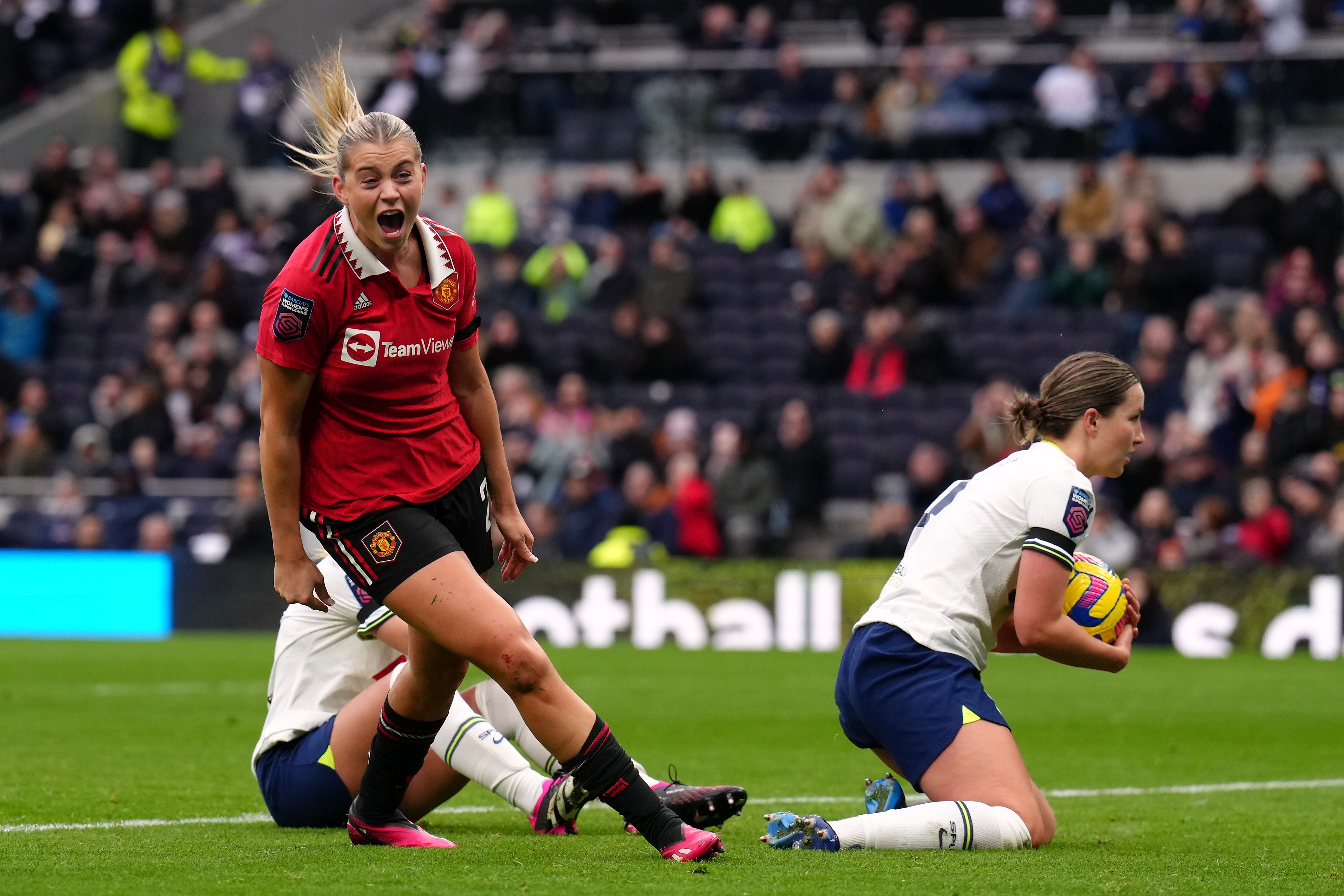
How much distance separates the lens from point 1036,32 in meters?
20.8

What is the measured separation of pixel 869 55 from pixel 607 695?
11.9 meters

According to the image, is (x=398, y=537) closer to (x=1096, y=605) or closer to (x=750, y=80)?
(x=1096, y=605)

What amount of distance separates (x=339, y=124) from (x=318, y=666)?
1823 mm

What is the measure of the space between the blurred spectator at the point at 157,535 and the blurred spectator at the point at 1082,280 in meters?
8.93

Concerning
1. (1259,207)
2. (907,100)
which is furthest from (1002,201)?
(1259,207)

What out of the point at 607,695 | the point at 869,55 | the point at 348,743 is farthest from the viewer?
the point at 869,55

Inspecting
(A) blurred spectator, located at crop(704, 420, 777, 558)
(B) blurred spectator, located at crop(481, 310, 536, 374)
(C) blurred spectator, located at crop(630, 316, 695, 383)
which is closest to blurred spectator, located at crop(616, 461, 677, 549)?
(A) blurred spectator, located at crop(704, 420, 777, 558)

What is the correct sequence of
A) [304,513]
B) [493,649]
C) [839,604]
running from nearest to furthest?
[493,649]
[304,513]
[839,604]

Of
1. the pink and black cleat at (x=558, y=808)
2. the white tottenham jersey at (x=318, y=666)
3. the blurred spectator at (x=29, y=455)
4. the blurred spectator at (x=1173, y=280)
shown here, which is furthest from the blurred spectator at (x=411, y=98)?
the pink and black cleat at (x=558, y=808)

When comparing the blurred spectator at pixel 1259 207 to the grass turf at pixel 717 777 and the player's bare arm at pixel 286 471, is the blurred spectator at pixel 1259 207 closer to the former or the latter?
the grass turf at pixel 717 777

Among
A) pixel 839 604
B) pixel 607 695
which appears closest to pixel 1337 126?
pixel 839 604

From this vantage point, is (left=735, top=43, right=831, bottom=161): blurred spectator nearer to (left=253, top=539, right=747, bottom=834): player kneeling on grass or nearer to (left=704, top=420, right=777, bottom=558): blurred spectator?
(left=704, top=420, right=777, bottom=558): blurred spectator

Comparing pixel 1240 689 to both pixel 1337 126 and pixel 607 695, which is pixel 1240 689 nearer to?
pixel 607 695

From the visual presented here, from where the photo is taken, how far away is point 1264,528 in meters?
15.3
